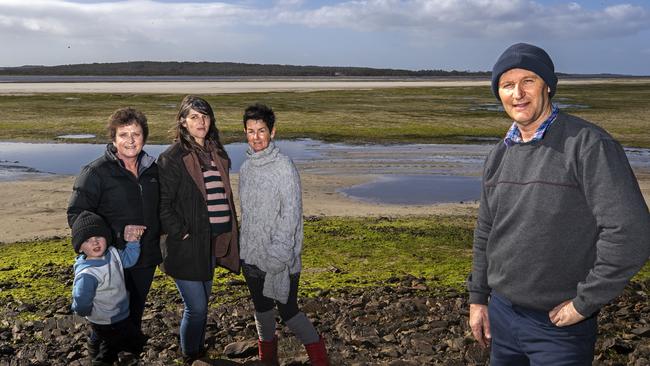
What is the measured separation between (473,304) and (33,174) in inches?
800

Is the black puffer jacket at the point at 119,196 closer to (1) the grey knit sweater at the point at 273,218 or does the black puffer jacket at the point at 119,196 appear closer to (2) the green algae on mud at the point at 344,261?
(1) the grey knit sweater at the point at 273,218

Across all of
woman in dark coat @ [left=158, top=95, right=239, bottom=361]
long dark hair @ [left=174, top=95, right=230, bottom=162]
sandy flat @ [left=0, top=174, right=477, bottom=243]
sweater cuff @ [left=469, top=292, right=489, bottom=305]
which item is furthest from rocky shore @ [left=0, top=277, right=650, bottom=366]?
sandy flat @ [left=0, top=174, right=477, bottom=243]

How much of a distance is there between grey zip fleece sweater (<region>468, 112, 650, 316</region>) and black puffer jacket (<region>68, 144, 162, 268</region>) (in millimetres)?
3037

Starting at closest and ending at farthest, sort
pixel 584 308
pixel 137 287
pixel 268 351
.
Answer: pixel 584 308
pixel 137 287
pixel 268 351

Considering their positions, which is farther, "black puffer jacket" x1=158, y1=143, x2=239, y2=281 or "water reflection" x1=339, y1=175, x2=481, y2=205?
"water reflection" x1=339, y1=175, x2=481, y2=205

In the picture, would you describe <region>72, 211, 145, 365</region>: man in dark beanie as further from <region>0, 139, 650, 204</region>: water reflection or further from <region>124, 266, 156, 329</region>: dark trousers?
<region>0, 139, 650, 204</region>: water reflection

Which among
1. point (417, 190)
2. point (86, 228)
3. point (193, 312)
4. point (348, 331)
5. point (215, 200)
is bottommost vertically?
point (417, 190)

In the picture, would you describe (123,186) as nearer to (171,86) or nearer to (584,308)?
(584,308)

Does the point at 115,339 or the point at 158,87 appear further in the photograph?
the point at 158,87

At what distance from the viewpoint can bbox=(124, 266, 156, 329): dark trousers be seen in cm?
527

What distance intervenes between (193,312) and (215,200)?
3.56 feet

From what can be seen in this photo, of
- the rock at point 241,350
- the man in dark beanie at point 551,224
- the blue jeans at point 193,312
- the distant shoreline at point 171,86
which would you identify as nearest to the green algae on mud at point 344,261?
the rock at point 241,350

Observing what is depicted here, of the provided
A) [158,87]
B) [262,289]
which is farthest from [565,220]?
[158,87]

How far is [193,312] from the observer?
541 centimetres
